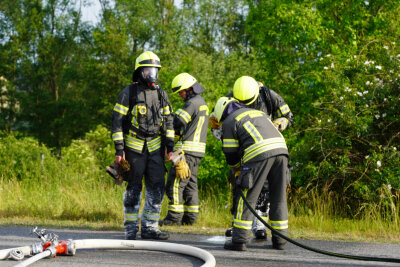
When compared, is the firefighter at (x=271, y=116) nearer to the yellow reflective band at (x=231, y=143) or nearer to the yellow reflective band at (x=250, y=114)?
the yellow reflective band at (x=250, y=114)

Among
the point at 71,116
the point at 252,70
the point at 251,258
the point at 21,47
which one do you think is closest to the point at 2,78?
the point at 21,47

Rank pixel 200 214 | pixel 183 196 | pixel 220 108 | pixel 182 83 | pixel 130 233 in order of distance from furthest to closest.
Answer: pixel 200 214, pixel 183 196, pixel 182 83, pixel 130 233, pixel 220 108

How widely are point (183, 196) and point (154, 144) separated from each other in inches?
58.8

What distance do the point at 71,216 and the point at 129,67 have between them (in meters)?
24.8

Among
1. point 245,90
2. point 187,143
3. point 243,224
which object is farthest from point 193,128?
point 243,224

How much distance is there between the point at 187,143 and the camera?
691 centimetres

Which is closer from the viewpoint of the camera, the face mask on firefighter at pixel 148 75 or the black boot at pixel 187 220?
the face mask on firefighter at pixel 148 75

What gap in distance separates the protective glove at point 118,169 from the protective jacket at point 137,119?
Answer: 13 cm

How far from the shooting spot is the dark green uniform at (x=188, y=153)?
6.77m

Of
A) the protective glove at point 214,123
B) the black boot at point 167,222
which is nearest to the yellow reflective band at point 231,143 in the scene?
the protective glove at point 214,123

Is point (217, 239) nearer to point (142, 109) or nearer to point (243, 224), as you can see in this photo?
point (243, 224)

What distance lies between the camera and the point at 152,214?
18.8 ft

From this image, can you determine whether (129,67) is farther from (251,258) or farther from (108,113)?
(251,258)

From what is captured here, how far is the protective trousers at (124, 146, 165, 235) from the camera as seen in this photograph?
5629mm
